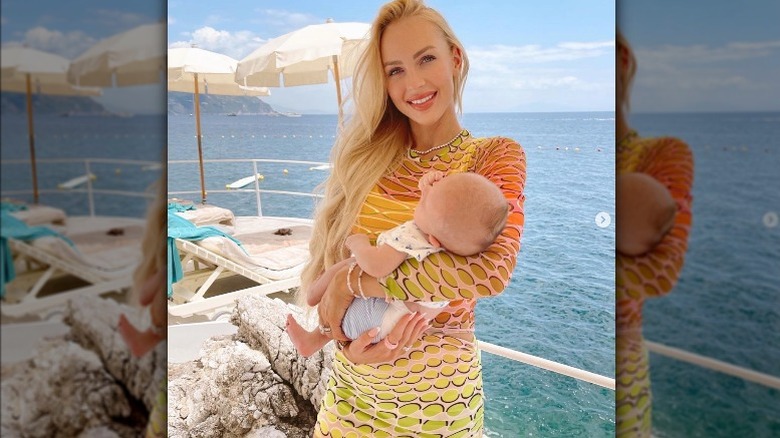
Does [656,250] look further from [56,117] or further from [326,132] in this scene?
[326,132]

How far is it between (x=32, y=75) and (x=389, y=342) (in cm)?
80

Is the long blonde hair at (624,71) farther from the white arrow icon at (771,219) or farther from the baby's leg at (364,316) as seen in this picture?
the baby's leg at (364,316)

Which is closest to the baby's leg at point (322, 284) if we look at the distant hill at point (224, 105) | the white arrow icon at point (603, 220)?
the white arrow icon at point (603, 220)

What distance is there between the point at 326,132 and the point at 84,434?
3495 cm

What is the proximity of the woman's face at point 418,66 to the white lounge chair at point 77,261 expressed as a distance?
90 centimetres

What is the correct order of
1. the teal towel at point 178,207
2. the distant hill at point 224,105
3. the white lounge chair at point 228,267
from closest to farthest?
the white lounge chair at point 228,267
the teal towel at point 178,207
the distant hill at point 224,105

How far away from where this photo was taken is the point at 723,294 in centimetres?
38

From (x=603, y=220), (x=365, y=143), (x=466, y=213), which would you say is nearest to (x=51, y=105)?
(x=466, y=213)

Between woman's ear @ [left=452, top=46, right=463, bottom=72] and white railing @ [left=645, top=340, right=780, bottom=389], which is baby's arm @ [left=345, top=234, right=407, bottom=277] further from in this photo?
white railing @ [left=645, top=340, right=780, bottom=389]

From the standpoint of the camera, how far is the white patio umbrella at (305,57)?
5.20 m

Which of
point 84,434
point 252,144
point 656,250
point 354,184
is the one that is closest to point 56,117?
point 84,434

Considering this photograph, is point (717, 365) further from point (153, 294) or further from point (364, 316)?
point (364, 316)

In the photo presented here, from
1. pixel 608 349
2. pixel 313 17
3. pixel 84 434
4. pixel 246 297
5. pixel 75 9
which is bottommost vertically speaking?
pixel 608 349

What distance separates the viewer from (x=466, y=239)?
0.92 metres
